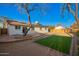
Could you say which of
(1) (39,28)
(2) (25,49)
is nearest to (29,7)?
(1) (39,28)

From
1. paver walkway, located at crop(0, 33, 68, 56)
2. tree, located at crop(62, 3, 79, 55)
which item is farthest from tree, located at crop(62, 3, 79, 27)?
paver walkway, located at crop(0, 33, 68, 56)

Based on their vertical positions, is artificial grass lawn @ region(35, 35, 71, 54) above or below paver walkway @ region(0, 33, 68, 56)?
above

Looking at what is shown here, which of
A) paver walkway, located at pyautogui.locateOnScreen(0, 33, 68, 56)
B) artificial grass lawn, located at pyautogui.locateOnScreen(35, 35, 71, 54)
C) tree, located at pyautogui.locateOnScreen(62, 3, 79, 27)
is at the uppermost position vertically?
tree, located at pyautogui.locateOnScreen(62, 3, 79, 27)

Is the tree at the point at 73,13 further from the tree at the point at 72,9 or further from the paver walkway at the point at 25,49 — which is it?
the paver walkway at the point at 25,49

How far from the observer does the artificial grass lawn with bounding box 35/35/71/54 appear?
2930mm

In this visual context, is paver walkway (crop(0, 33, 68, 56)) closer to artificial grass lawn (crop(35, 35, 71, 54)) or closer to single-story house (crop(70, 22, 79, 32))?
artificial grass lawn (crop(35, 35, 71, 54))

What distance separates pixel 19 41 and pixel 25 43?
69 millimetres

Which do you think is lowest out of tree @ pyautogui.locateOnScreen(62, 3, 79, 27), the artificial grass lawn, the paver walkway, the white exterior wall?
the paver walkway

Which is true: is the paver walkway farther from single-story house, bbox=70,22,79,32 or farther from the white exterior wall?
single-story house, bbox=70,22,79,32

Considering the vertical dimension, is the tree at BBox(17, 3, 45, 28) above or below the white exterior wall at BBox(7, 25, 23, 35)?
above

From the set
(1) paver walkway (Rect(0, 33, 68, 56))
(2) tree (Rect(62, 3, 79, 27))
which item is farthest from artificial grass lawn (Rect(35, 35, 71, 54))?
(2) tree (Rect(62, 3, 79, 27))

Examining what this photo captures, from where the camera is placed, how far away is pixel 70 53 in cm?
292

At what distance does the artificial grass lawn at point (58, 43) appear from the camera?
9.61 feet

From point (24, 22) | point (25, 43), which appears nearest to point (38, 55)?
point (25, 43)
